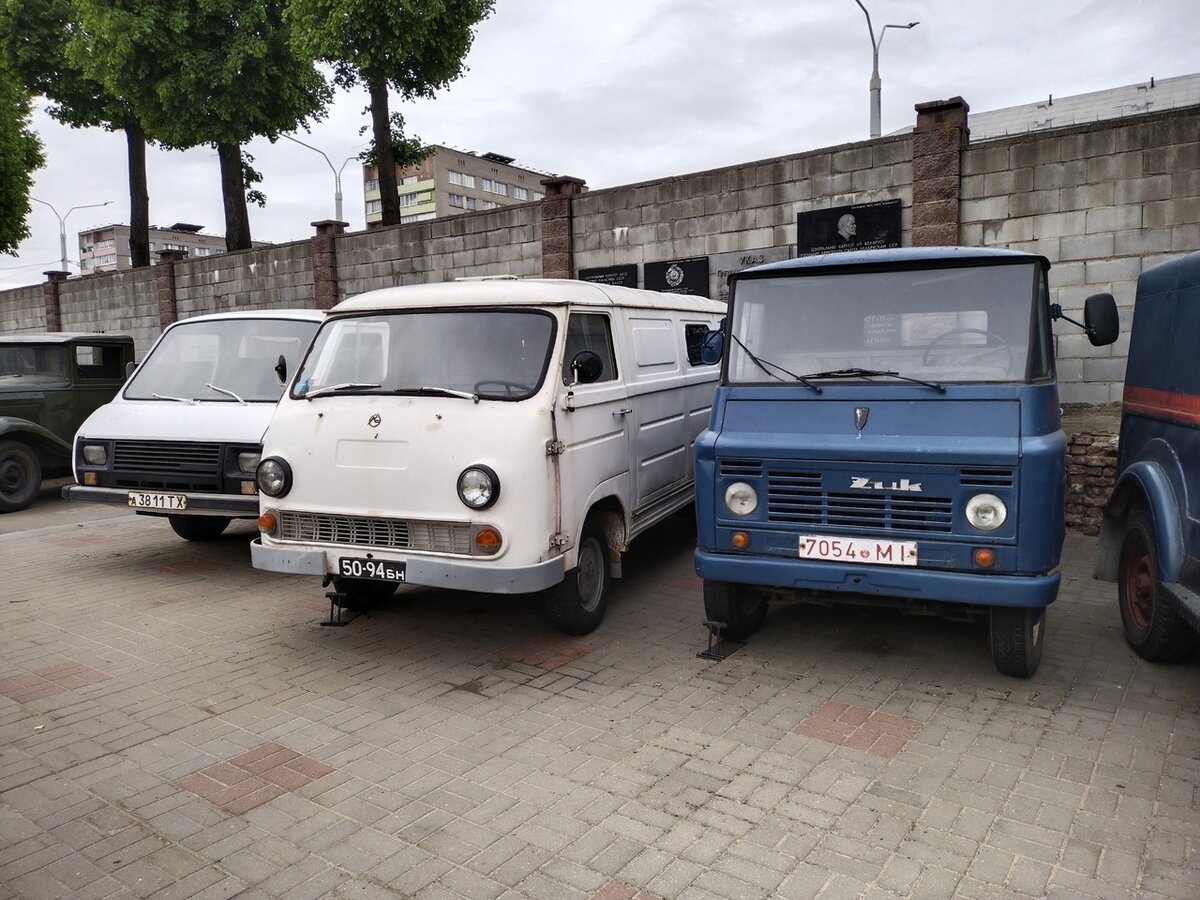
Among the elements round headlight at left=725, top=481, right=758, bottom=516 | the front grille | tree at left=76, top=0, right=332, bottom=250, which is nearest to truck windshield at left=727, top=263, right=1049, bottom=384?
round headlight at left=725, top=481, right=758, bottom=516

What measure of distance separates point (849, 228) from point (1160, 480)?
254 inches

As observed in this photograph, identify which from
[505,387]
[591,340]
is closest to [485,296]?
[505,387]

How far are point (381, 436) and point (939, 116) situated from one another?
7626 millimetres

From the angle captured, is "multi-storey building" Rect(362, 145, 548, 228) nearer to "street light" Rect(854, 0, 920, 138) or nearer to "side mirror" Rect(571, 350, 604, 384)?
"street light" Rect(854, 0, 920, 138)

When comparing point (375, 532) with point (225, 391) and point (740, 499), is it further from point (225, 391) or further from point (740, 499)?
point (225, 391)

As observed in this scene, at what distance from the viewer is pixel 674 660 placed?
5.16m

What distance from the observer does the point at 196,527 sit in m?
8.48

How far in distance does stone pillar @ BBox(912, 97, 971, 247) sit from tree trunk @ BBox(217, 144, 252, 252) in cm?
1692

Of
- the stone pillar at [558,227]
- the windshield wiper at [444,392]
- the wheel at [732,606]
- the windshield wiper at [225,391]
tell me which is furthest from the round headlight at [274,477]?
the stone pillar at [558,227]

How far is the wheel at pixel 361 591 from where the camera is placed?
19.6 ft

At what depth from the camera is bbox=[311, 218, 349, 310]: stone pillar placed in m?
16.5

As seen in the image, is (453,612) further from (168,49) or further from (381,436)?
(168,49)

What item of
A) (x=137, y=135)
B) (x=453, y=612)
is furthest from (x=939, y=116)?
(x=137, y=135)

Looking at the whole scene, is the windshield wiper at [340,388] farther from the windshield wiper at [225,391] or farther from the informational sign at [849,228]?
the informational sign at [849,228]
